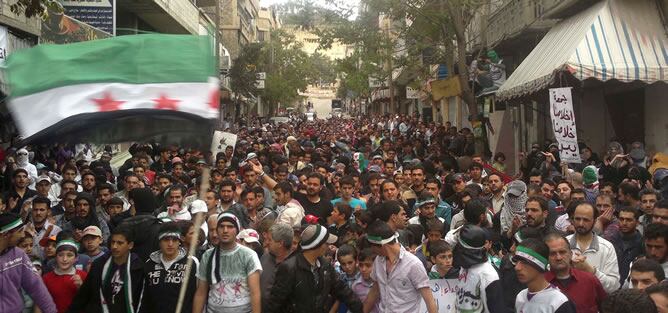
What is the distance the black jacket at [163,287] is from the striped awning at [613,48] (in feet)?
27.6

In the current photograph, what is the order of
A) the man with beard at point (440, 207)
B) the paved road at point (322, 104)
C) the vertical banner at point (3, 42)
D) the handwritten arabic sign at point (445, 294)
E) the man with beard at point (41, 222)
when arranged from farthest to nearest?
the paved road at point (322, 104) < the vertical banner at point (3, 42) < the man with beard at point (440, 207) < the man with beard at point (41, 222) < the handwritten arabic sign at point (445, 294)

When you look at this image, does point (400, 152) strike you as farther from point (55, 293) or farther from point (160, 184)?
point (55, 293)

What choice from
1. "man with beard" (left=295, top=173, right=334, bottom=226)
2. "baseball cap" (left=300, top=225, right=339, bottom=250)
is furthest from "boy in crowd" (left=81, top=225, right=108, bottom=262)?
"man with beard" (left=295, top=173, right=334, bottom=226)

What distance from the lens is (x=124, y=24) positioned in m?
25.6

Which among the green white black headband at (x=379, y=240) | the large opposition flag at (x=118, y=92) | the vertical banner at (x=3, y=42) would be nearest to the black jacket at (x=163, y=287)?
the green white black headband at (x=379, y=240)

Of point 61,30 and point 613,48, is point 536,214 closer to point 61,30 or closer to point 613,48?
point 613,48

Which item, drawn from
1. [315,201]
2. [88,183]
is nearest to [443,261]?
[315,201]

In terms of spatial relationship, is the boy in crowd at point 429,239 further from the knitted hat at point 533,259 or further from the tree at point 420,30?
the tree at point 420,30

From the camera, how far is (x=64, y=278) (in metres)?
6.45

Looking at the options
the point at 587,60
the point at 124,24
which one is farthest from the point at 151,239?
the point at 124,24

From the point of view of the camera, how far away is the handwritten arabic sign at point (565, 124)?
1050 centimetres

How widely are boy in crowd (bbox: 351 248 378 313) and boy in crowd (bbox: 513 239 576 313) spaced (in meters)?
1.55

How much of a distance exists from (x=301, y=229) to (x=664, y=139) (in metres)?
9.86

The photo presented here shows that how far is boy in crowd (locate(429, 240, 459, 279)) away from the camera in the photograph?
5.83 m
